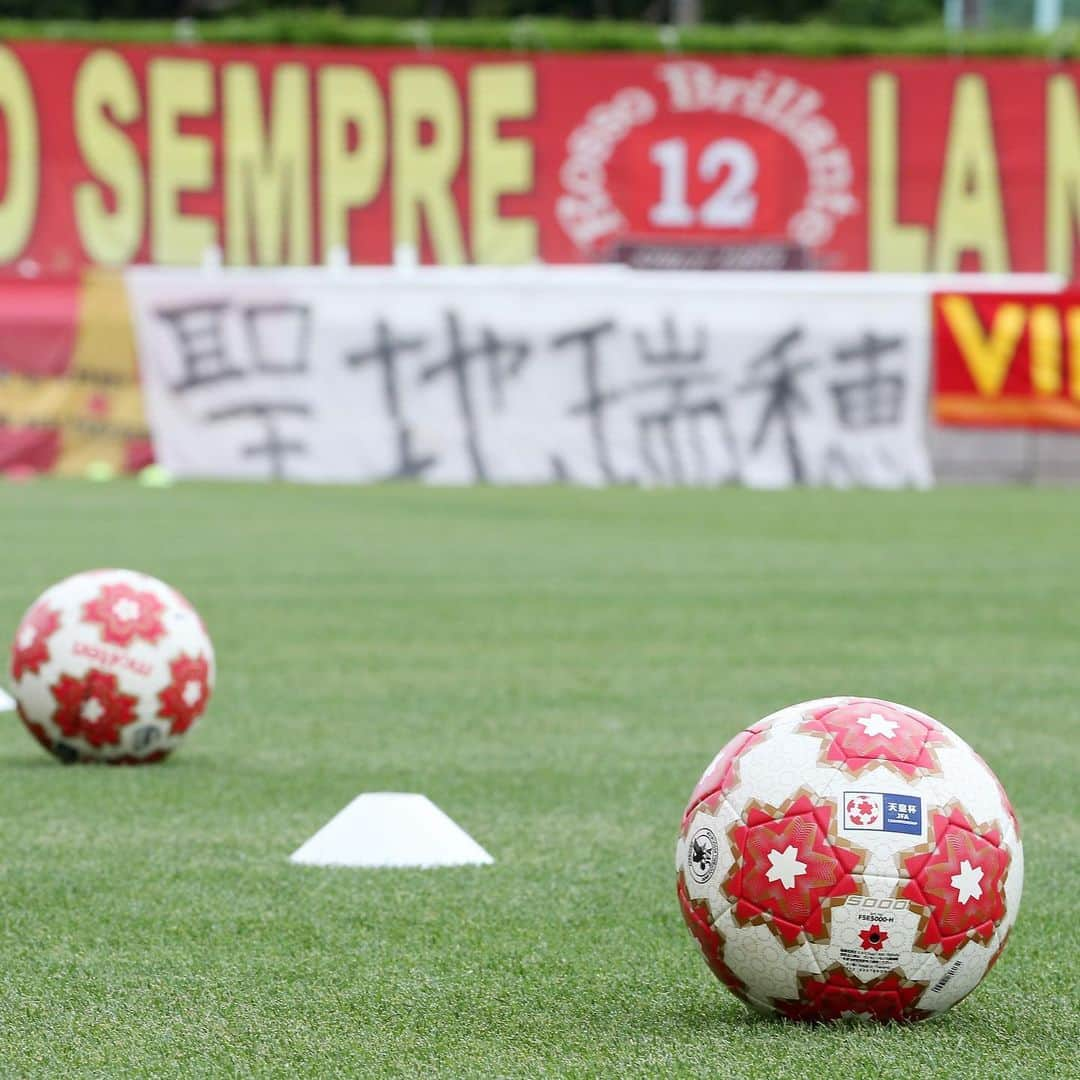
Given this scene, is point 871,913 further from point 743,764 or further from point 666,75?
point 666,75

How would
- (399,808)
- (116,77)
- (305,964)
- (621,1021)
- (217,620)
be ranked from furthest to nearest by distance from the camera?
1. (116,77)
2. (217,620)
3. (399,808)
4. (305,964)
5. (621,1021)

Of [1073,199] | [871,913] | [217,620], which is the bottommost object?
[1073,199]

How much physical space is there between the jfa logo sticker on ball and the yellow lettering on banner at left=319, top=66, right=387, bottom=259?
107 ft

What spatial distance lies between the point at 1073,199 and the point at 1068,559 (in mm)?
21849

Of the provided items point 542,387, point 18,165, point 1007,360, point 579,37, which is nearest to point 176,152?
point 18,165

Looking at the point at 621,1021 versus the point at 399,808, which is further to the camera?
the point at 399,808

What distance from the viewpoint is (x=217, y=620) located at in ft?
39.0

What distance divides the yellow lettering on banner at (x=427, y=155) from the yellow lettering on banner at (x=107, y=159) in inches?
158

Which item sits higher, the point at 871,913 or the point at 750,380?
the point at 871,913

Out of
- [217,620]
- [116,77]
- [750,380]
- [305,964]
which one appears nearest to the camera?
[305,964]

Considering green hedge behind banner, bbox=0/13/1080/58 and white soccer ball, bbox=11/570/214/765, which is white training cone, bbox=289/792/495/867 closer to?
white soccer ball, bbox=11/570/214/765

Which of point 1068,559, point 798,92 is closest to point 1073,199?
point 798,92

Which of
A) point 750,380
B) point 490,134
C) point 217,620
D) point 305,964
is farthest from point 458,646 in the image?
point 490,134

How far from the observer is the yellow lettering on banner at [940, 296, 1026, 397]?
79.8 ft
